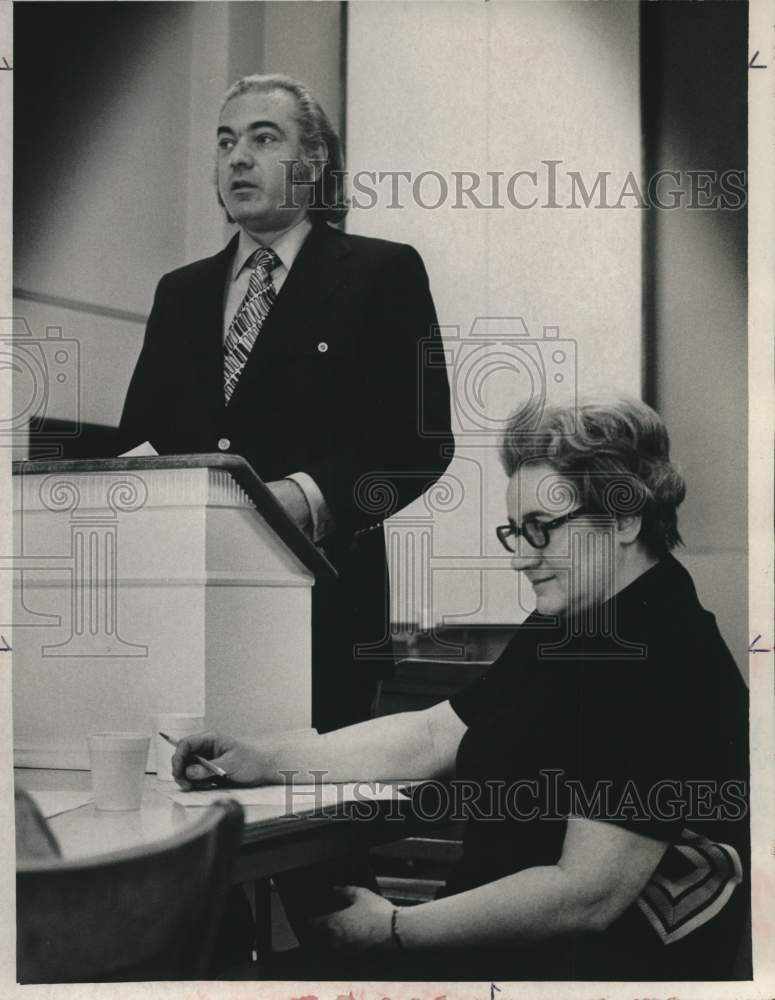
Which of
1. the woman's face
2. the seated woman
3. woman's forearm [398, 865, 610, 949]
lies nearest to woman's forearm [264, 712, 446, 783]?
the seated woman

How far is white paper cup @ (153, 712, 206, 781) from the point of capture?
6.48ft

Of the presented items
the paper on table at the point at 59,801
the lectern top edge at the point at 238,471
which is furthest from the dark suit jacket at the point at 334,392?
the paper on table at the point at 59,801

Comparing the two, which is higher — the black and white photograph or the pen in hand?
the black and white photograph

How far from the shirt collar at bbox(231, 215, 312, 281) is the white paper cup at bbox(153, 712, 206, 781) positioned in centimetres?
95

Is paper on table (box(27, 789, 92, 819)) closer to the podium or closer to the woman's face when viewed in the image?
the podium

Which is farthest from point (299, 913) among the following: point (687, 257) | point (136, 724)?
point (687, 257)

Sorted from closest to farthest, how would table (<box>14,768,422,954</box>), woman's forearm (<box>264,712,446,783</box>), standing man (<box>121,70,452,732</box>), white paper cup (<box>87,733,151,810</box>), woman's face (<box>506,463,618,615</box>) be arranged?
table (<box>14,768,422,954</box>) → white paper cup (<box>87,733,151,810</box>) → woman's forearm (<box>264,712,446,783</box>) → woman's face (<box>506,463,618,615</box>) → standing man (<box>121,70,452,732</box>)

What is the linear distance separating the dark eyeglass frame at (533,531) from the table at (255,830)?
21.2 inches

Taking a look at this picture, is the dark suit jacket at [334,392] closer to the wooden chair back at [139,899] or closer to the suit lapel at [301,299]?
the suit lapel at [301,299]

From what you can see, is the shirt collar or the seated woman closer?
the seated woman

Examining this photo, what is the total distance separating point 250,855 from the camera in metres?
1.75

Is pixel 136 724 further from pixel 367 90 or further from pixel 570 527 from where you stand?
pixel 367 90

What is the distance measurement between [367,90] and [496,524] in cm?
92

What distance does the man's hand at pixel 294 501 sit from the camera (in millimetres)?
2369
